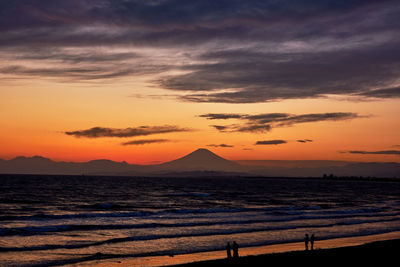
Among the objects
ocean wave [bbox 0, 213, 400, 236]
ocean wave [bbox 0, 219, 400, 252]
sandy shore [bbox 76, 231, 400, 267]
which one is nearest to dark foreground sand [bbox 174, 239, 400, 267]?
sandy shore [bbox 76, 231, 400, 267]

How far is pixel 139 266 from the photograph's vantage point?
24.3 metres

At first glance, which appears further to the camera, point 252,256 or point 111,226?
point 111,226

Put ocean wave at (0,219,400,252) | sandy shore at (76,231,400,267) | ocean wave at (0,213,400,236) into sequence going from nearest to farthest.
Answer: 1. sandy shore at (76,231,400,267)
2. ocean wave at (0,219,400,252)
3. ocean wave at (0,213,400,236)

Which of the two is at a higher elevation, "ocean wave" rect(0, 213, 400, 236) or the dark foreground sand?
the dark foreground sand

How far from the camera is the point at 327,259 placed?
960 inches

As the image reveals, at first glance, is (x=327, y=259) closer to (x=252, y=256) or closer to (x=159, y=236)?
(x=252, y=256)

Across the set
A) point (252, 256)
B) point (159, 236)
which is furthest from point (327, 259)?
point (159, 236)

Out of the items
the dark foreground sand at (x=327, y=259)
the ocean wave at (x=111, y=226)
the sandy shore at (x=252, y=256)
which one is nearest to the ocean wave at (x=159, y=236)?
the ocean wave at (x=111, y=226)

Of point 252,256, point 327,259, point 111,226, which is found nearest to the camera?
point 327,259

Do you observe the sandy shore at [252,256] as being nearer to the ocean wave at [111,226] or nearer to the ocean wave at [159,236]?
the ocean wave at [159,236]

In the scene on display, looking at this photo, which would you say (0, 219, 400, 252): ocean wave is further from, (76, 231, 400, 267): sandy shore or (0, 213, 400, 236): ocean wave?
(76, 231, 400, 267): sandy shore

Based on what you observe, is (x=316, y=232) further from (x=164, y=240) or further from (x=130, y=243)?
(x=130, y=243)

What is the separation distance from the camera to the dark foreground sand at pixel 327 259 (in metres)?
23.3

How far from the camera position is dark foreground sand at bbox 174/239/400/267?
76.3 ft
